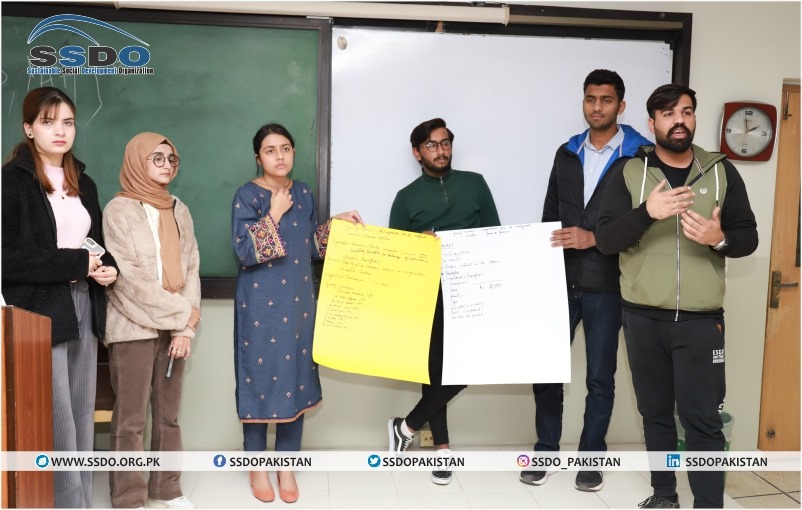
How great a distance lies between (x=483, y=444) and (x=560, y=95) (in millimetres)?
1765

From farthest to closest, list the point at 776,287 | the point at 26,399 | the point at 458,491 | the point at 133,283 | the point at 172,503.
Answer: the point at 776,287
the point at 458,491
the point at 172,503
the point at 133,283
the point at 26,399

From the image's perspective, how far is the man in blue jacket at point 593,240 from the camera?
3033mm

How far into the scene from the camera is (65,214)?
2.54 m

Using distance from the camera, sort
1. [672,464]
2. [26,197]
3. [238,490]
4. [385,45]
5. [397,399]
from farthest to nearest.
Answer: [397,399] < [385,45] < [238,490] < [672,464] < [26,197]

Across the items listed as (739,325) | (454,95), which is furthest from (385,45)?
(739,325)

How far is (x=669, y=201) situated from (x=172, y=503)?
7.27 feet

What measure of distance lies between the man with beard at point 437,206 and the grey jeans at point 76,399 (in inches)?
51.8

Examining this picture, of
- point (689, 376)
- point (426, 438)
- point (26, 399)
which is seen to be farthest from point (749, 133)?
point (26, 399)

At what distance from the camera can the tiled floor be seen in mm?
3004

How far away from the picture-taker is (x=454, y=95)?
3.41 metres

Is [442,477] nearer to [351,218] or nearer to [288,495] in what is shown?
[288,495]

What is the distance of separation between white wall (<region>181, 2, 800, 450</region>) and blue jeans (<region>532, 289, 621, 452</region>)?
44 cm

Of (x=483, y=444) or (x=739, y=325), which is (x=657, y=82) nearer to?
(x=739, y=325)

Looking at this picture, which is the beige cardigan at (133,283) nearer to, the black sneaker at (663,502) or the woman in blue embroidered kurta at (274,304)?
the woman in blue embroidered kurta at (274,304)
